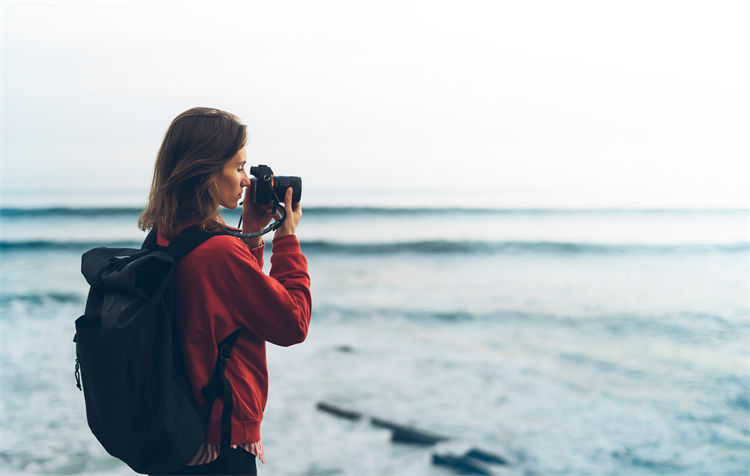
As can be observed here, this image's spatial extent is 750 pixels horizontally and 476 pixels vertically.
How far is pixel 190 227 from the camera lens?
56.5 inches

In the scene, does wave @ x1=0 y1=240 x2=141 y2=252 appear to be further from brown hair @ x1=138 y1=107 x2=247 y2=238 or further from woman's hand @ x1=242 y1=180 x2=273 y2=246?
brown hair @ x1=138 y1=107 x2=247 y2=238

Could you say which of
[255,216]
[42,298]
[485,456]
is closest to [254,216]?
[255,216]

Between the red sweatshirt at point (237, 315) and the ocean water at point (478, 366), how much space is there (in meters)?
2.50

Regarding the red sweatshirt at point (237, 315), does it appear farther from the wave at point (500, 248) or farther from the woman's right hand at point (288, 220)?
the wave at point (500, 248)

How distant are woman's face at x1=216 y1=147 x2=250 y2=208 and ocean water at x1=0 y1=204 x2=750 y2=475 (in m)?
2.70

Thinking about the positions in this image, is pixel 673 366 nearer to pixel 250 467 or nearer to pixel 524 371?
pixel 524 371

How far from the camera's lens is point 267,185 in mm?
1604

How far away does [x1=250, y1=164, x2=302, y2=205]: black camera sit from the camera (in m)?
1.60

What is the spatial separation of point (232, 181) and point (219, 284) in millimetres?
262

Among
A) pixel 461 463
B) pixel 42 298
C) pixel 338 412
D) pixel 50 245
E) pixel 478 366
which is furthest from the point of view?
pixel 50 245

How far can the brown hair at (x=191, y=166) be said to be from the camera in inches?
57.1

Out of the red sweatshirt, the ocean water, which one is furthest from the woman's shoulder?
the ocean water

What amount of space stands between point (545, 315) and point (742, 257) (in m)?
8.28

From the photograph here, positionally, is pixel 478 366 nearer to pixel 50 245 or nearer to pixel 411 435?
pixel 411 435
